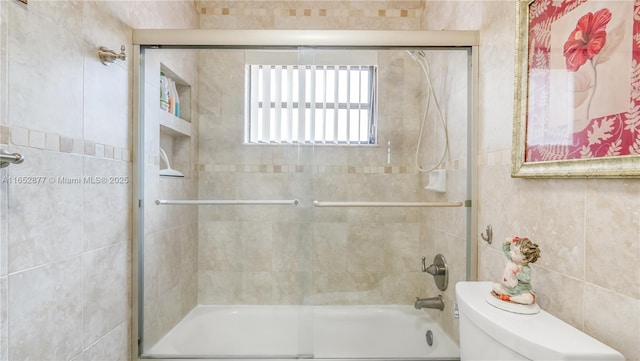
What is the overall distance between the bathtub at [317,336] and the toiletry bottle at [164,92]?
1.02 meters

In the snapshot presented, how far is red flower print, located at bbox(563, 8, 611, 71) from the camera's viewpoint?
81cm

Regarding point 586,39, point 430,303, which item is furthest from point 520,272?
point 430,303

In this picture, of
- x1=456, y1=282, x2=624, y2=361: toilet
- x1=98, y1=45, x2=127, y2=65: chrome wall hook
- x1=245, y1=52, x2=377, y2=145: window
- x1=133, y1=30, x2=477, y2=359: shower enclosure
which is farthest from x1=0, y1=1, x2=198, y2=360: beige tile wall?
x1=456, y1=282, x2=624, y2=361: toilet

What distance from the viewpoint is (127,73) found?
4.80 ft

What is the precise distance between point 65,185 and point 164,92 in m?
0.70

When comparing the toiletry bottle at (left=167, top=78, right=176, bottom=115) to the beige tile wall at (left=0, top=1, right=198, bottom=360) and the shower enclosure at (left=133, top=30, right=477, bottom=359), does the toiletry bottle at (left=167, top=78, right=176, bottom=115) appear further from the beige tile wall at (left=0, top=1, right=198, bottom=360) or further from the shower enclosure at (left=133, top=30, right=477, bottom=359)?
the beige tile wall at (left=0, top=1, right=198, bottom=360)

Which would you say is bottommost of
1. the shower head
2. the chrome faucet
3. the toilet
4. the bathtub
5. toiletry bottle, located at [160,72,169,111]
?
the bathtub

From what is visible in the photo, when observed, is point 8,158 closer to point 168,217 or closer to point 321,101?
point 168,217

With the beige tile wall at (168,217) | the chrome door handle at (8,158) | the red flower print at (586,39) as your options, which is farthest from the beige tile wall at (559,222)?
the chrome door handle at (8,158)

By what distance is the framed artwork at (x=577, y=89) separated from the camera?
0.74 metres

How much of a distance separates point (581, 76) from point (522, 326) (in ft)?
2.13

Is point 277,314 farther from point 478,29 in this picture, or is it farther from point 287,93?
point 478,29

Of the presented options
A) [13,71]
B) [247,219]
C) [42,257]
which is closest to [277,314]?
[247,219]

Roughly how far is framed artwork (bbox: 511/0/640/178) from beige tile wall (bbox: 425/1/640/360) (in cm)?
6
